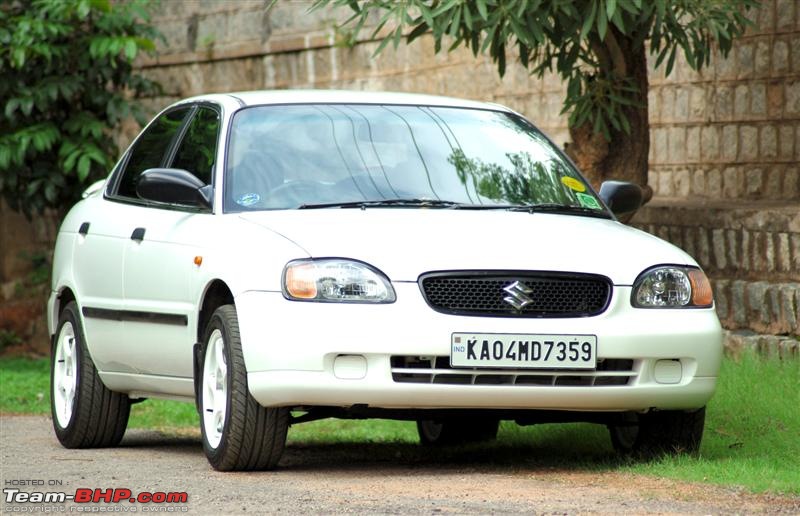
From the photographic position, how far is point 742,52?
11.8 m

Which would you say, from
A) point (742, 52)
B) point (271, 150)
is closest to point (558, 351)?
point (271, 150)

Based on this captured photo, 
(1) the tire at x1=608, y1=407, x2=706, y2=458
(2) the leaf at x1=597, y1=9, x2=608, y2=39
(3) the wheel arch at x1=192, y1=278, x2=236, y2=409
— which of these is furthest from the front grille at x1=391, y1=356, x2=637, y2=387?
(2) the leaf at x1=597, y1=9, x2=608, y2=39

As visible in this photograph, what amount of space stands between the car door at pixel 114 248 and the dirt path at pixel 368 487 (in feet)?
1.80

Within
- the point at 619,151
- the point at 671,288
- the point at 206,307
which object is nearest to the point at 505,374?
the point at 671,288

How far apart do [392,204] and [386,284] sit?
86 cm

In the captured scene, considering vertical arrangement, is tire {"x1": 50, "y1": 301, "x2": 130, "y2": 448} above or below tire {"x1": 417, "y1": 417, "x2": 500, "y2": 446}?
above

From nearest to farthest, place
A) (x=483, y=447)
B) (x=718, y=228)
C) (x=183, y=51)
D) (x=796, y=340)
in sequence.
A: (x=483, y=447), (x=796, y=340), (x=718, y=228), (x=183, y=51)

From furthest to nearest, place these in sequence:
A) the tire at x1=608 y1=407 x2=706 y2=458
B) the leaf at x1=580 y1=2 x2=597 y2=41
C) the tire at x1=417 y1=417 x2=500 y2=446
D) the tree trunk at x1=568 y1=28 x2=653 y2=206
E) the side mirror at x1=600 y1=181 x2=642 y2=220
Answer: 1. the tree trunk at x1=568 y1=28 x2=653 y2=206
2. the leaf at x1=580 y1=2 x2=597 y2=41
3. the tire at x1=417 y1=417 x2=500 y2=446
4. the side mirror at x1=600 y1=181 x2=642 y2=220
5. the tire at x1=608 y1=407 x2=706 y2=458

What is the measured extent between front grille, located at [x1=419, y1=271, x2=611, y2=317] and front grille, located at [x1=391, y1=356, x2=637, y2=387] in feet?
0.70

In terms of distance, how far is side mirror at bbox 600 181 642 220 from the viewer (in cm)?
807

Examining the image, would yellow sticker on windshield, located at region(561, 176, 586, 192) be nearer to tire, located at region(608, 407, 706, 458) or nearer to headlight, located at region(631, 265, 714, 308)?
headlight, located at region(631, 265, 714, 308)

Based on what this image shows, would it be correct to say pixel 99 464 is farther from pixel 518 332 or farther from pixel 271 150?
pixel 518 332

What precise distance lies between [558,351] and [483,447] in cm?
241

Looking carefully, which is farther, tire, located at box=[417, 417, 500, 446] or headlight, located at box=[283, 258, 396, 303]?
tire, located at box=[417, 417, 500, 446]
